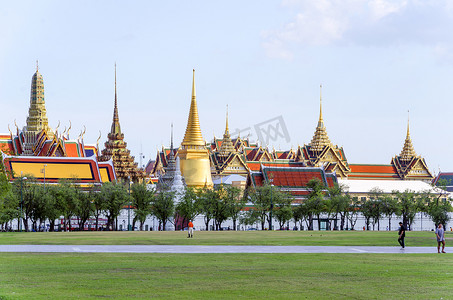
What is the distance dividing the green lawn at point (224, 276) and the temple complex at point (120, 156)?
102943 millimetres

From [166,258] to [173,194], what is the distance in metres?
57.9

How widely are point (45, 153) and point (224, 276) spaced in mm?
101087

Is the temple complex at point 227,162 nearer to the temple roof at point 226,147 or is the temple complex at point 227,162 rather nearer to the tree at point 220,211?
the temple roof at point 226,147

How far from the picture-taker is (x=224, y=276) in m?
25.1

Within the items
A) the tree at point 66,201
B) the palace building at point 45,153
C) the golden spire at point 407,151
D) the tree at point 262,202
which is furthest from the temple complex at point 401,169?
the tree at point 66,201

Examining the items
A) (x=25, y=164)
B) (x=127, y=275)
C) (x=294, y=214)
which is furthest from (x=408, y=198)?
(x=127, y=275)

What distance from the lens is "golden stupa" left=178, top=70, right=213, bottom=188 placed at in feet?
414

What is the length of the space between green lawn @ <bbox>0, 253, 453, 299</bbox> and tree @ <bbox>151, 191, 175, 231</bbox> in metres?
53.1

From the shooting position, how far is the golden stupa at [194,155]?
126125 millimetres

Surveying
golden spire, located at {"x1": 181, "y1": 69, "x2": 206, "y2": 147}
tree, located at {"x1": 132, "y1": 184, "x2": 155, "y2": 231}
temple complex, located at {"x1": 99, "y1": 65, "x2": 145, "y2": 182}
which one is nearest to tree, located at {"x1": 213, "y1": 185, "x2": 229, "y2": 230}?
tree, located at {"x1": 132, "y1": 184, "x2": 155, "y2": 231}

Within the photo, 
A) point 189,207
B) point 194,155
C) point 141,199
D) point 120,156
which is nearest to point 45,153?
point 120,156

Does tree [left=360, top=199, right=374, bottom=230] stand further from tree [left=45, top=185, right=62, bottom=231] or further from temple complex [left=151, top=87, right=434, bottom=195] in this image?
temple complex [left=151, top=87, right=434, bottom=195]

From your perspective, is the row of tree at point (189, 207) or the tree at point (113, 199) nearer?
the row of tree at point (189, 207)

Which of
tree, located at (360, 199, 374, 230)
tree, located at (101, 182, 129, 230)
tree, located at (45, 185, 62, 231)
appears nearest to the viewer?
tree, located at (45, 185, 62, 231)
